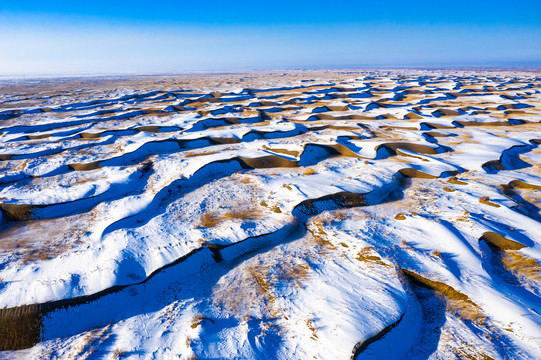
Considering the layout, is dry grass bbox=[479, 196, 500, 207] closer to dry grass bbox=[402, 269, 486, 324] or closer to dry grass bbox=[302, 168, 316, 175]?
dry grass bbox=[402, 269, 486, 324]

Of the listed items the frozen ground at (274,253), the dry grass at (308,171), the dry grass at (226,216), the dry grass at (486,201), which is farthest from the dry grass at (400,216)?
the dry grass at (226,216)

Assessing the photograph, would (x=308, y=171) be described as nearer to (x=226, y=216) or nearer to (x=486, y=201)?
(x=226, y=216)

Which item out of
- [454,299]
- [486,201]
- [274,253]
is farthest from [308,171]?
[454,299]

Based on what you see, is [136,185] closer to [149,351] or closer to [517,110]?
[149,351]

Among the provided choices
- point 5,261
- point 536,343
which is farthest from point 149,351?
point 536,343

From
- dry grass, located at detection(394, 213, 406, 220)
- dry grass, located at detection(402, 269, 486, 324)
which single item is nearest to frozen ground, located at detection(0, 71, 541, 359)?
dry grass, located at detection(402, 269, 486, 324)

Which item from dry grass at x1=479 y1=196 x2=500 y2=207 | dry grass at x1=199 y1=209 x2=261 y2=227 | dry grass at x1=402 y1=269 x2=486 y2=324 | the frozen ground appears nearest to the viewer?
the frozen ground

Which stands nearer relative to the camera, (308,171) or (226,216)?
(226,216)

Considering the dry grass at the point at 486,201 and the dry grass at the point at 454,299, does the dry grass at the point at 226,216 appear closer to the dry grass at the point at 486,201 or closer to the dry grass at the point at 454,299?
the dry grass at the point at 454,299
